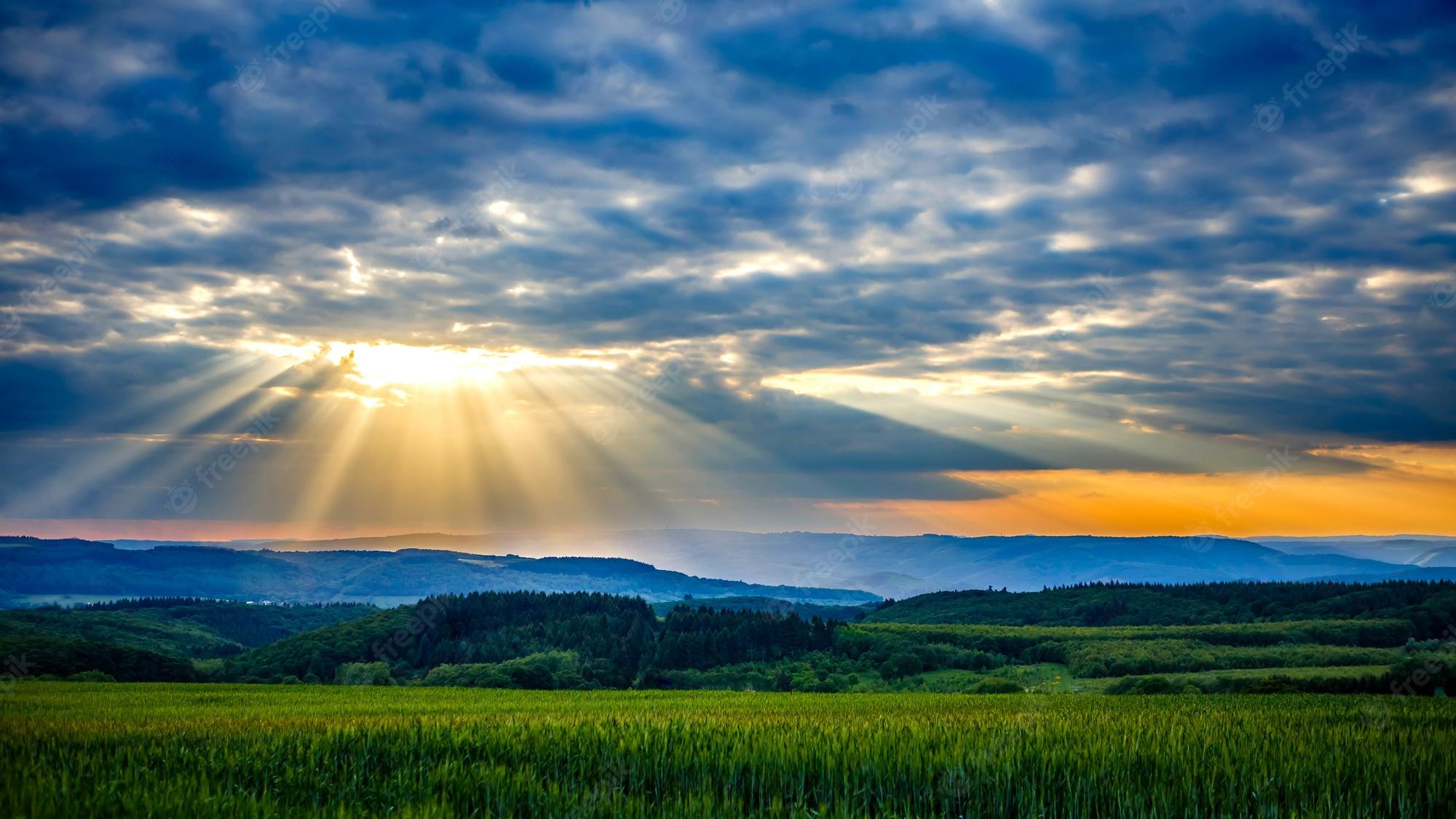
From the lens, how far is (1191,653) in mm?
167125

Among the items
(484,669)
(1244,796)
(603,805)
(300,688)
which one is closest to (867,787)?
(603,805)

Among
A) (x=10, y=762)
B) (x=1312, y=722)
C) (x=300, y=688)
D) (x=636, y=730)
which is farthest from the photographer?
(x=300, y=688)

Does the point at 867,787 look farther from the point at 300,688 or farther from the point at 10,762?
the point at 300,688

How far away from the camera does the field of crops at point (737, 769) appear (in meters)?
11.5

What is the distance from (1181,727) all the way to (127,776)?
2120 cm

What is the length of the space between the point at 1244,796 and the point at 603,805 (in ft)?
30.9

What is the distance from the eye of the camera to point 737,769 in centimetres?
1432

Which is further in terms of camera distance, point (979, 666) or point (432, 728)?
point (979, 666)

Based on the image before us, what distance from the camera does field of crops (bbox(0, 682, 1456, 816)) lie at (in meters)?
11.5

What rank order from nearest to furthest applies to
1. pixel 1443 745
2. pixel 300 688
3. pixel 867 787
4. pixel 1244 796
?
pixel 1244 796, pixel 867 787, pixel 1443 745, pixel 300 688

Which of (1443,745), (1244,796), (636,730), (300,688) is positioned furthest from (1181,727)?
(300,688)

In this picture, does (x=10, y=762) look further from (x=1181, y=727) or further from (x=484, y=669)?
(x=484, y=669)

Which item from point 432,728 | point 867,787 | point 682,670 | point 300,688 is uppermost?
point 867,787

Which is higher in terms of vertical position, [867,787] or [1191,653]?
[867,787]
